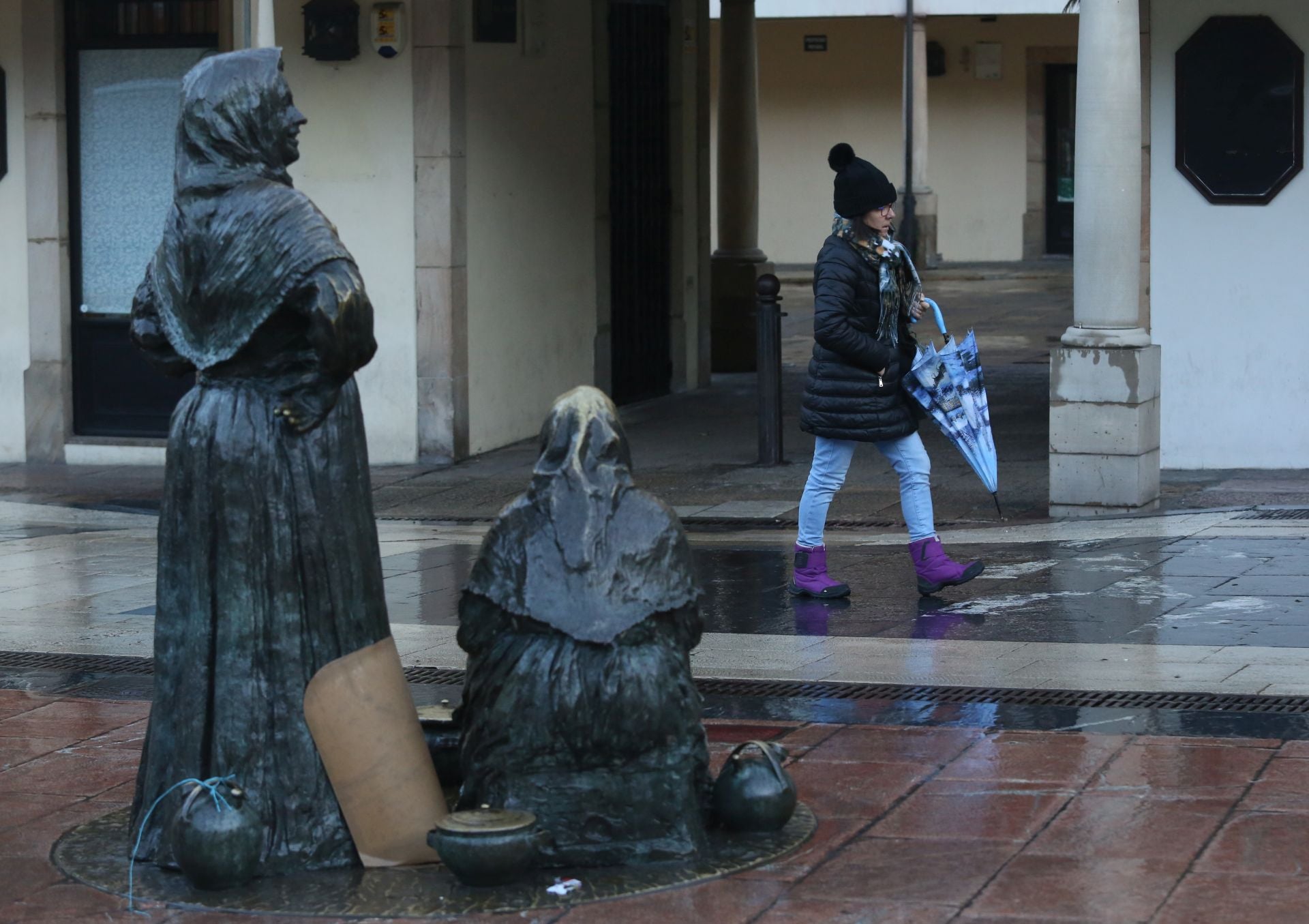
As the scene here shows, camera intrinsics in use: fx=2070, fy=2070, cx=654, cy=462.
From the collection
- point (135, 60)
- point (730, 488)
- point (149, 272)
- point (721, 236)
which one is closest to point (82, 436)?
point (135, 60)

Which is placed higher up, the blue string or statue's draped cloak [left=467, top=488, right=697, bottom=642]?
statue's draped cloak [left=467, top=488, right=697, bottom=642]

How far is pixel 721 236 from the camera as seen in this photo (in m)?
18.1

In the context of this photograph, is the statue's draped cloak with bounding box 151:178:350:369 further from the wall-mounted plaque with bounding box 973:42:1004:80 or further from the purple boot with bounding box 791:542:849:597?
the wall-mounted plaque with bounding box 973:42:1004:80

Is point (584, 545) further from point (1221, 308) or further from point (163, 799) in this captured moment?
point (1221, 308)

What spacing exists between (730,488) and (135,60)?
4948mm

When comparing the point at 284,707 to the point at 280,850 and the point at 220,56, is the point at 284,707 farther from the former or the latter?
the point at 220,56

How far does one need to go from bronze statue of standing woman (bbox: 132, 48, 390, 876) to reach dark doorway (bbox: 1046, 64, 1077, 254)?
1103 inches

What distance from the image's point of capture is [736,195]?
58.9ft

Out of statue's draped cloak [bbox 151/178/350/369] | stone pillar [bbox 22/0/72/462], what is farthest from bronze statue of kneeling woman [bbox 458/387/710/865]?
stone pillar [bbox 22/0/72/462]

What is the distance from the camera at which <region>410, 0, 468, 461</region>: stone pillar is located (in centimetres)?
1273

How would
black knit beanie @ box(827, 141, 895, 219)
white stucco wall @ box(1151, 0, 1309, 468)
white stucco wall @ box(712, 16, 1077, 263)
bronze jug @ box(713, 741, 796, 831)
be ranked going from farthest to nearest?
1. white stucco wall @ box(712, 16, 1077, 263)
2. white stucco wall @ box(1151, 0, 1309, 468)
3. black knit beanie @ box(827, 141, 895, 219)
4. bronze jug @ box(713, 741, 796, 831)

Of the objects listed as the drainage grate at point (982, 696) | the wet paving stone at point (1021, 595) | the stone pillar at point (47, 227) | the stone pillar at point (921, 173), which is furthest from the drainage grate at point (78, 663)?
the stone pillar at point (921, 173)

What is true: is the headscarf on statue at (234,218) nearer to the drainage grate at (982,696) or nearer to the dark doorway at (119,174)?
the drainage grate at (982,696)

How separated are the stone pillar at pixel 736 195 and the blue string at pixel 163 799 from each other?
13155 mm
